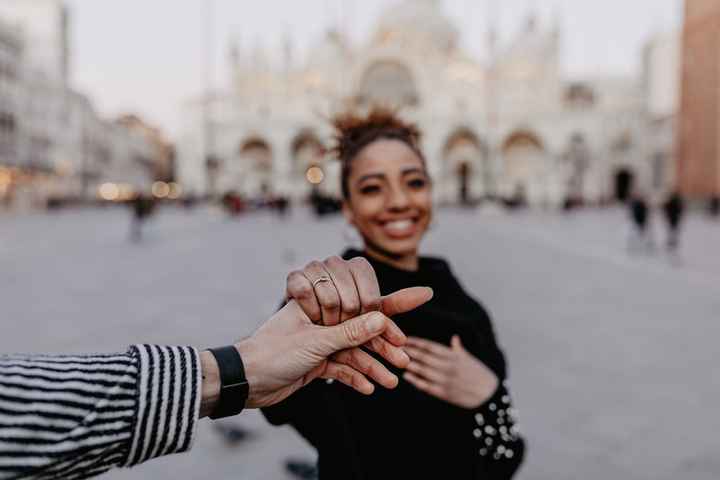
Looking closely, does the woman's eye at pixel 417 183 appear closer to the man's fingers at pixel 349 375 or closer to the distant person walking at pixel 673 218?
the man's fingers at pixel 349 375

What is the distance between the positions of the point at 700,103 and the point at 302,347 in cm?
3709

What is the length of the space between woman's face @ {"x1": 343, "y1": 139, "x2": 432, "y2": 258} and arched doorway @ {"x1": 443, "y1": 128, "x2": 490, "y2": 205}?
49.9m

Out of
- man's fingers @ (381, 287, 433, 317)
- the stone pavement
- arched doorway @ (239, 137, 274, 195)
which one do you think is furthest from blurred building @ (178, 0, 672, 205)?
man's fingers @ (381, 287, 433, 317)

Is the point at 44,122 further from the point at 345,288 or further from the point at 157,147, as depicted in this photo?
the point at 345,288

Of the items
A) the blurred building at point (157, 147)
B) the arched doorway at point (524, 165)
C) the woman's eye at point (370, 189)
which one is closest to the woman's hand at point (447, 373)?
the woman's eye at point (370, 189)

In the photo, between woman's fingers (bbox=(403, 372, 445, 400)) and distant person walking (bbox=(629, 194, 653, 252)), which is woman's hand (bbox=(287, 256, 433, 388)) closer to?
woman's fingers (bbox=(403, 372, 445, 400))

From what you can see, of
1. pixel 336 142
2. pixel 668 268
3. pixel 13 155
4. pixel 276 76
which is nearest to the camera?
pixel 336 142

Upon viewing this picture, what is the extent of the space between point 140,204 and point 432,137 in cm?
3832

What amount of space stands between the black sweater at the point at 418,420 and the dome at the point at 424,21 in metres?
58.8

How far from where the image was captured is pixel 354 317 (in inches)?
32.3

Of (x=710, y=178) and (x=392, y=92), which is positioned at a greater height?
(x=392, y=92)

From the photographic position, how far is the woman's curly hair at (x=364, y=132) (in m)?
1.82

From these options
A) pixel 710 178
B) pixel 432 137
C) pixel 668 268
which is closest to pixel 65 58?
pixel 432 137

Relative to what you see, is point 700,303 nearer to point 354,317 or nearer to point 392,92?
point 354,317
